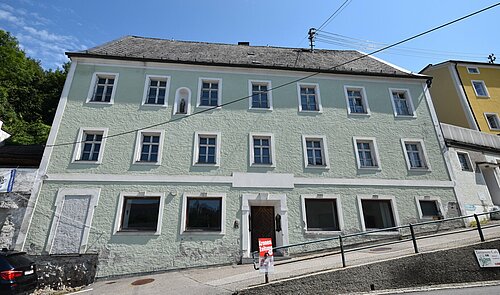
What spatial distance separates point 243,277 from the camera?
7.71 meters

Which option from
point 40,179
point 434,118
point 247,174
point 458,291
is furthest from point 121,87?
point 434,118

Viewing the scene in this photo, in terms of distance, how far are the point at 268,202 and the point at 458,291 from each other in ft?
23.3

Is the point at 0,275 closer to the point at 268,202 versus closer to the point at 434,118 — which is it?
the point at 268,202

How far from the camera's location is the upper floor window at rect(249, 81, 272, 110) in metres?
13.8

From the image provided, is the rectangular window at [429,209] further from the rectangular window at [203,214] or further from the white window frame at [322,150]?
the rectangular window at [203,214]

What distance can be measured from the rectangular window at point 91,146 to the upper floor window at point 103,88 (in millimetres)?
1900

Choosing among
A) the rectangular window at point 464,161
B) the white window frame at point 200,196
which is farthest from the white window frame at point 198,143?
the rectangular window at point 464,161

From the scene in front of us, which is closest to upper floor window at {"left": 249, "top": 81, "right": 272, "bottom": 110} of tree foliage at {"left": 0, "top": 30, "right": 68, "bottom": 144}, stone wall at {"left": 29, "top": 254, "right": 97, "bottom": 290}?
stone wall at {"left": 29, "top": 254, "right": 97, "bottom": 290}

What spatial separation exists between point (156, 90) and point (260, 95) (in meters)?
5.87

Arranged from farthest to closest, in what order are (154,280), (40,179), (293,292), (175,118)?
(175,118) < (40,179) < (154,280) < (293,292)

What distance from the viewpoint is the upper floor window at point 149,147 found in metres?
11.7

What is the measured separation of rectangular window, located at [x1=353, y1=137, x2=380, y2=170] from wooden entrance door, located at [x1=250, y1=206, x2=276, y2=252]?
5.39m

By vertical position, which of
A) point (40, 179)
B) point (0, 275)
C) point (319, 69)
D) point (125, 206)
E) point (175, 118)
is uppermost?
point (319, 69)

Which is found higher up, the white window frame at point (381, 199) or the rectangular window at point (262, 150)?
the rectangular window at point (262, 150)
